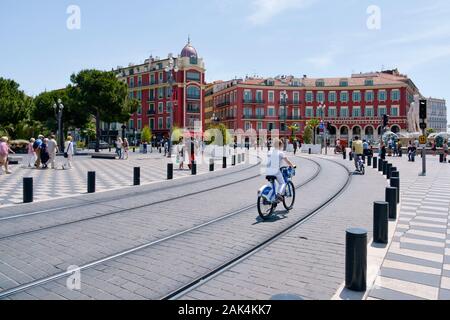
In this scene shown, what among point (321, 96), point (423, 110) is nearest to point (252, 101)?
point (321, 96)

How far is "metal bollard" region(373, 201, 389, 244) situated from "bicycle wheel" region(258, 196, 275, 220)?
2256 mm

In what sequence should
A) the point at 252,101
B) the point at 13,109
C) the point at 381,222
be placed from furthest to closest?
the point at 252,101
the point at 13,109
the point at 381,222

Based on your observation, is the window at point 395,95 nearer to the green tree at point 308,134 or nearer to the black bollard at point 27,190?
the green tree at point 308,134

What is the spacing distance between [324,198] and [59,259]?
7.28 meters

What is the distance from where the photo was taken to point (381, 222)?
19.7ft

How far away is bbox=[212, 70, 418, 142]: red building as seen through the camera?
2709 inches

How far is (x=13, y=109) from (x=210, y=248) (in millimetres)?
45885

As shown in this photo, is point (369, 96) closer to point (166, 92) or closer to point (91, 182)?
point (166, 92)

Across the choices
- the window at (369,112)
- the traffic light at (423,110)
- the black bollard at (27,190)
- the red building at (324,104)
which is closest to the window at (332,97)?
the red building at (324,104)

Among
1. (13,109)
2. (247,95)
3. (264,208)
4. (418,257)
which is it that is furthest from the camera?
(247,95)

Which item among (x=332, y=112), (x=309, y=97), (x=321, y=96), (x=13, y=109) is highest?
(x=321, y=96)

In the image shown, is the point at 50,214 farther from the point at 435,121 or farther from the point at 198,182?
the point at 435,121

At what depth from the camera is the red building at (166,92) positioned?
65.0 meters

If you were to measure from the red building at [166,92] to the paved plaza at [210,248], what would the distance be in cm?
5418
